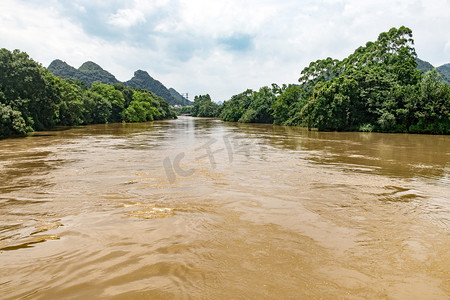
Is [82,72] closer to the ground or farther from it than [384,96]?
farther from it

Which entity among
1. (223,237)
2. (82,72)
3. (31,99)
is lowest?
(223,237)

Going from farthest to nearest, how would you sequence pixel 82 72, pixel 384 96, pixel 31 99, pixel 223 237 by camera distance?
pixel 82 72
pixel 384 96
pixel 31 99
pixel 223 237

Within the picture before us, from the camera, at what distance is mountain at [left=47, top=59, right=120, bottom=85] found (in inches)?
5796

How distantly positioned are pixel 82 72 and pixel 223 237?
597ft

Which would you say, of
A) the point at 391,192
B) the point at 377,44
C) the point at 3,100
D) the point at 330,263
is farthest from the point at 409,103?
the point at 3,100

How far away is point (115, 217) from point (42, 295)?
1.93m

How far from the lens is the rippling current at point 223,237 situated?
250 cm

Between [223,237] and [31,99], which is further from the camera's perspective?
[31,99]

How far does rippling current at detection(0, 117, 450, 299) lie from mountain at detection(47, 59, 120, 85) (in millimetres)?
155175

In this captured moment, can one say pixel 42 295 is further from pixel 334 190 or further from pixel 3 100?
pixel 3 100

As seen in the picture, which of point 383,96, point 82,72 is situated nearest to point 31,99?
point 383,96

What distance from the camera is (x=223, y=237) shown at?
359 centimetres

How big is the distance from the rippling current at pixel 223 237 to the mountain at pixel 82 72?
155 meters

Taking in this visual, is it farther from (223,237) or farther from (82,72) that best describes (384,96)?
(82,72)
